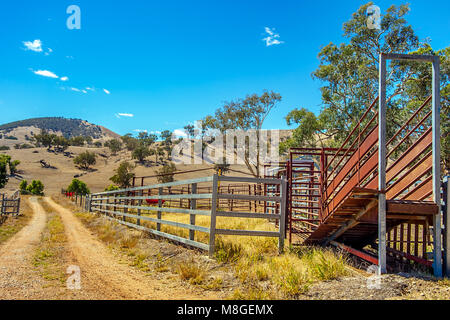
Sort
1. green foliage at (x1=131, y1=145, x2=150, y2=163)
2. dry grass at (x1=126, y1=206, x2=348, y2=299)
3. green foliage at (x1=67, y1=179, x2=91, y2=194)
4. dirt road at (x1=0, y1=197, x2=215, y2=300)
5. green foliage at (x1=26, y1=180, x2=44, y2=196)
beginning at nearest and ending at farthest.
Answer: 1. dry grass at (x1=126, y1=206, x2=348, y2=299)
2. dirt road at (x1=0, y1=197, x2=215, y2=300)
3. green foliage at (x1=26, y1=180, x2=44, y2=196)
4. green foliage at (x1=67, y1=179, x2=91, y2=194)
5. green foliage at (x1=131, y1=145, x2=150, y2=163)

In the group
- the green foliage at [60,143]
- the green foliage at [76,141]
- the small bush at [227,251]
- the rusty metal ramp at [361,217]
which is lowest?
the small bush at [227,251]

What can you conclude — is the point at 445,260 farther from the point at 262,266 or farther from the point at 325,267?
the point at 262,266

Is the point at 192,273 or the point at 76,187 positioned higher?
the point at 76,187

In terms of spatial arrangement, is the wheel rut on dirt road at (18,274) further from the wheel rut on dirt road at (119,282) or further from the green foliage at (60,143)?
the green foliage at (60,143)

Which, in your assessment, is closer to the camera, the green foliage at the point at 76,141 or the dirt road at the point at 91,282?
the dirt road at the point at 91,282

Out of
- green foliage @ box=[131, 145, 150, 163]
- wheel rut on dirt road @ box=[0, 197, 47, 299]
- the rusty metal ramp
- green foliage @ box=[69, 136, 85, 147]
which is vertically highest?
green foliage @ box=[69, 136, 85, 147]

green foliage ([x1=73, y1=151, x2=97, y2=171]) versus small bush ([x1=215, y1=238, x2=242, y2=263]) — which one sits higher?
green foliage ([x1=73, y1=151, x2=97, y2=171])


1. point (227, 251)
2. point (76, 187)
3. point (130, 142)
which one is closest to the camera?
point (227, 251)

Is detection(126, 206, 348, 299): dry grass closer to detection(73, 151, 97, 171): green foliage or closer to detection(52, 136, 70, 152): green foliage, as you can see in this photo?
detection(73, 151, 97, 171): green foliage

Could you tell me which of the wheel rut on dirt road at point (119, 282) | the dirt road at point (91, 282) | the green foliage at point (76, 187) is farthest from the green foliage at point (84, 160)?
the wheel rut on dirt road at point (119, 282)

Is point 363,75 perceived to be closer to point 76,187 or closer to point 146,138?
point 76,187

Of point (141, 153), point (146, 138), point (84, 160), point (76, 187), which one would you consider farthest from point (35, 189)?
point (146, 138)

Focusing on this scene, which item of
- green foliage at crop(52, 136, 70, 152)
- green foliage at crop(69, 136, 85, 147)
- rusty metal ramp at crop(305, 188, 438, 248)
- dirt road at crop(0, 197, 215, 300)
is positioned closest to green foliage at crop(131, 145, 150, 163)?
green foliage at crop(52, 136, 70, 152)

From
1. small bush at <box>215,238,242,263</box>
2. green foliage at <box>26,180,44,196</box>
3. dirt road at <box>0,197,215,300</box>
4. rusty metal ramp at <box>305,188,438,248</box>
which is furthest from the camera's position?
green foliage at <box>26,180,44,196</box>
